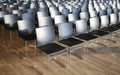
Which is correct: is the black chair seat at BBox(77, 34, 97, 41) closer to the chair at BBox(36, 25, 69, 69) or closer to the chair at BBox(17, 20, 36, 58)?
the chair at BBox(36, 25, 69, 69)

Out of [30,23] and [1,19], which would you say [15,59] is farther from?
[1,19]

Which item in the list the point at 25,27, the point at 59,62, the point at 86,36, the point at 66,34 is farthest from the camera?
the point at 86,36

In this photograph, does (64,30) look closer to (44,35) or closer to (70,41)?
(70,41)

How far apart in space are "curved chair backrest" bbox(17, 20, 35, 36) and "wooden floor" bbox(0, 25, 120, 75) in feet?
1.87

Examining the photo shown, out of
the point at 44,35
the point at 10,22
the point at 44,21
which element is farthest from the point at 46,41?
the point at 10,22

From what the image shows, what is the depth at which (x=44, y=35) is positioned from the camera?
12.8 ft

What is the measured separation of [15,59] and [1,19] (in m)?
2.05

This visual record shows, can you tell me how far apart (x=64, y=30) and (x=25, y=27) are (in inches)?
41.0

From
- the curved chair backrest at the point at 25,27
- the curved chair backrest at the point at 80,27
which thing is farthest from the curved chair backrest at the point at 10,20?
the curved chair backrest at the point at 80,27

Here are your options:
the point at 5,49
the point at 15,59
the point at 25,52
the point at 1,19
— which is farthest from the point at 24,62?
the point at 1,19

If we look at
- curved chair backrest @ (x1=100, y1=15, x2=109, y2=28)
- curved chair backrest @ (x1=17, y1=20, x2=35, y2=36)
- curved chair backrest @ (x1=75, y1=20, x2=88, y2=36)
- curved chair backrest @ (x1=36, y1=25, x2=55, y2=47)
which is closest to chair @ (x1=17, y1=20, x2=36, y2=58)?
curved chair backrest @ (x1=17, y1=20, x2=35, y2=36)

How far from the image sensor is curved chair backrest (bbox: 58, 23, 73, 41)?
413 centimetres

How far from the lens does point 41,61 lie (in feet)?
13.6

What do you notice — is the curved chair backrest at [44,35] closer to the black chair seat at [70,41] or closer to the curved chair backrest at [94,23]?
the black chair seat at [70,41]
